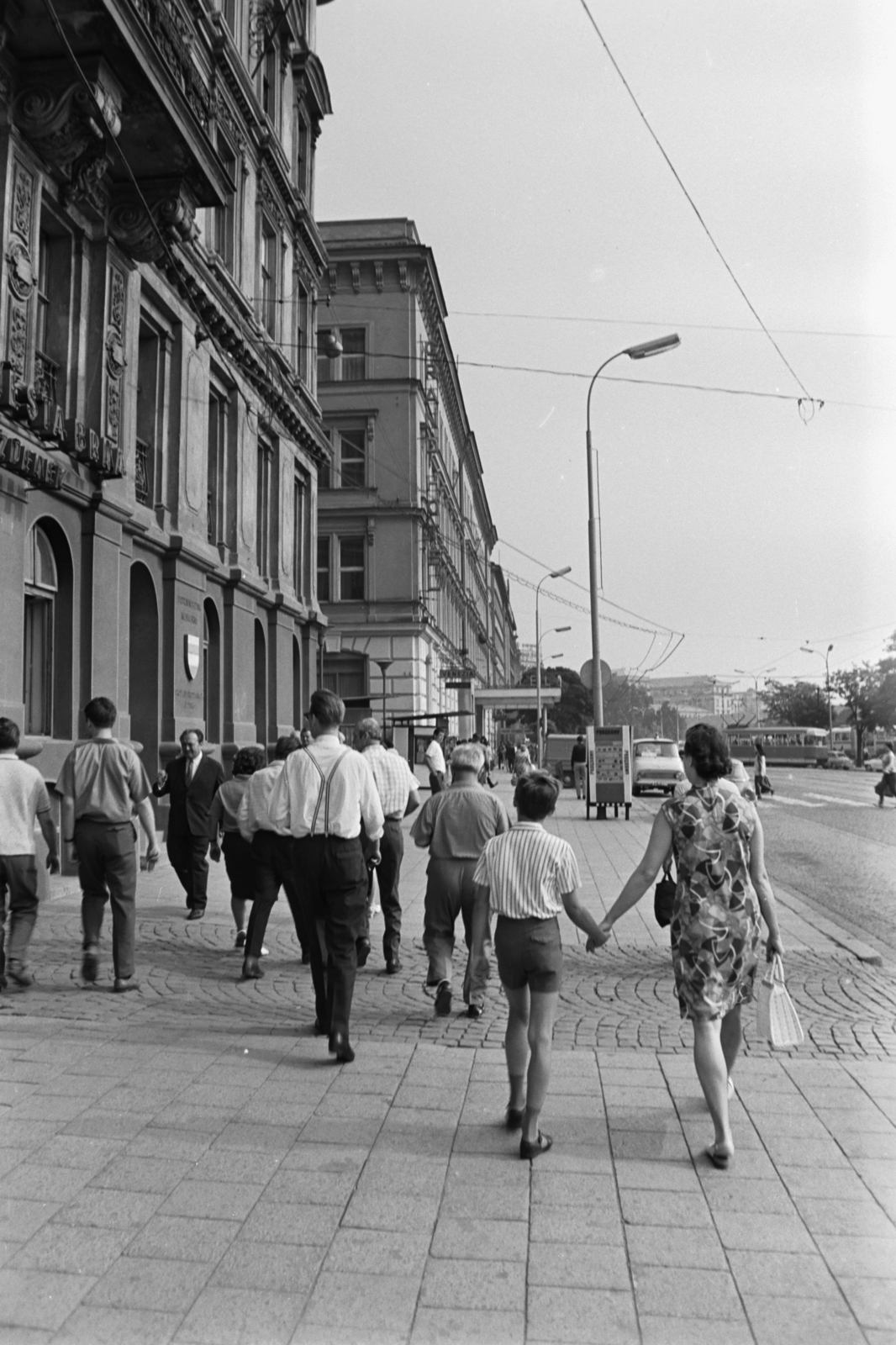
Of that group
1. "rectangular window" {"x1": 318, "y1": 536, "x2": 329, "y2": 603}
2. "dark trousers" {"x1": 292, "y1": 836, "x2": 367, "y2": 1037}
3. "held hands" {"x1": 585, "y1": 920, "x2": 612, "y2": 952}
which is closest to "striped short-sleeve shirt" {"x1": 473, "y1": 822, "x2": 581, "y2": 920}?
"held hands" {"x1": 585, "y1": 920, "x2": 612, "y2": 952}

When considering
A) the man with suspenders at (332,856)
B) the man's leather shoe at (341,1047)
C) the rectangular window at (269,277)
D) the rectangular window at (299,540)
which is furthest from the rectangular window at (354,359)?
the man's leather shoe at (341,1047)

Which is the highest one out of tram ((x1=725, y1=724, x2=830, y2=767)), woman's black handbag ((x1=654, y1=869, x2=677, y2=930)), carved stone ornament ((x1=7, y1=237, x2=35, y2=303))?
carved stone ornament ((x1=7, y1=237, x2=35, y2=303))

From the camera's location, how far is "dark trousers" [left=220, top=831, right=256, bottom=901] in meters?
8.57

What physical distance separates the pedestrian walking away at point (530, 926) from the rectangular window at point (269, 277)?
2126 cm

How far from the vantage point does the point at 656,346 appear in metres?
21.7

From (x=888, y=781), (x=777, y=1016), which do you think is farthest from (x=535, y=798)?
(x=888, y=781)

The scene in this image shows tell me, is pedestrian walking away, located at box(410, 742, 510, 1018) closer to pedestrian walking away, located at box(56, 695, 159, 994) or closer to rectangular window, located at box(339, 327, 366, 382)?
pedestrian walking away, located at box(56, 695, 159, 994)

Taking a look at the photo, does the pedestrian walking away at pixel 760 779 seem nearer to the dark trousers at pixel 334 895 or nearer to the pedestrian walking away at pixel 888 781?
the pedestrian walking away at pixel 888 781

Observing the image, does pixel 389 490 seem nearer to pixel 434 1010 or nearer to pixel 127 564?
pixel 127 564

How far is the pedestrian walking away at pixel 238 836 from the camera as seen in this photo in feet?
28.2

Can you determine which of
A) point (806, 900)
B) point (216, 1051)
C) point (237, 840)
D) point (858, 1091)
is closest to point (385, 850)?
point (237, 840)

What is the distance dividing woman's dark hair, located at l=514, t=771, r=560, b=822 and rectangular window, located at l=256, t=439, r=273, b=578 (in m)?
19.9

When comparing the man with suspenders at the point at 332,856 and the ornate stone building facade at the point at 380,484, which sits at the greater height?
the ornate stone building facade at the point at 380,484

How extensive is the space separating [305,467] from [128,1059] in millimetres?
23228
